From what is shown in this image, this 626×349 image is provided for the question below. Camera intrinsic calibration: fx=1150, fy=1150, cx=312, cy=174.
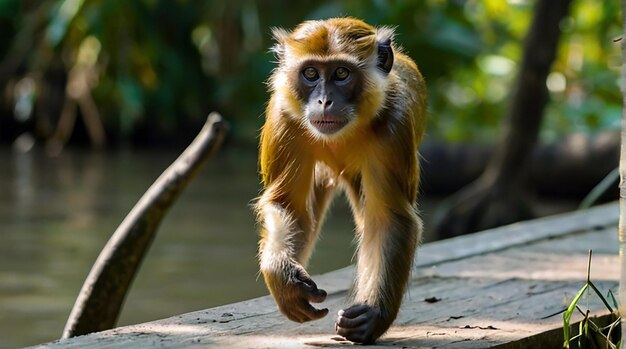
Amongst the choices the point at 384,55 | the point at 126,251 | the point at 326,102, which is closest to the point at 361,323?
the point at 326,102

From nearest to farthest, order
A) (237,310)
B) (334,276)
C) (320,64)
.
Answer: (320,64)
(237,310)
(334,276)

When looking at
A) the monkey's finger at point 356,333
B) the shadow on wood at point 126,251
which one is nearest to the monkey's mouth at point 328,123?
the monkey's finger at point 356,333

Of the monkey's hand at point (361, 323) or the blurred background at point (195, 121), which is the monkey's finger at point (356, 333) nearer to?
the monkey's hand at point (361, 323)

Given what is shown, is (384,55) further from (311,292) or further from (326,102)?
(311,292)

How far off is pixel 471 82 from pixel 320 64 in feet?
41.7

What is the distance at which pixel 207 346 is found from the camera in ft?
13.2

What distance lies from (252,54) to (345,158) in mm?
11788

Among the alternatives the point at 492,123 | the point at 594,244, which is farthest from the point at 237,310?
the point at 492,123

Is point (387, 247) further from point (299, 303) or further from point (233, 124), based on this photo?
point (233, 124)

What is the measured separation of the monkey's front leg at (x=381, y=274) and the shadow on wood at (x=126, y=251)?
5.70 ft

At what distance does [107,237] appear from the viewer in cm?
1017

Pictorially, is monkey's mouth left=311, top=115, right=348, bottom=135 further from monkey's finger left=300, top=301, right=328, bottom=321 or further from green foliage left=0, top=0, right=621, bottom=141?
green foliage left=0, top=0, right=621, bottom=141

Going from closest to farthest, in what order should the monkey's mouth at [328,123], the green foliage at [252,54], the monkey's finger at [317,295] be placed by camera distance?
Result: the monkey's finger at [317,295] < the monkey's mouth at [328,123] < the green foliage at [252,54]

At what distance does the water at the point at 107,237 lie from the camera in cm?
775
